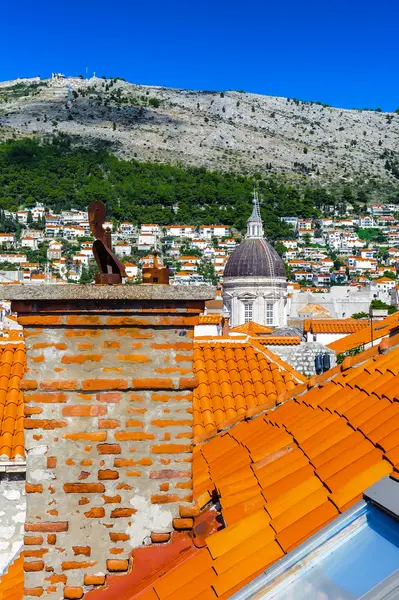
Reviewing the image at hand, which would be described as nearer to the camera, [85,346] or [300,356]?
[85,346]

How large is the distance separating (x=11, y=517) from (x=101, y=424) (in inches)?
142

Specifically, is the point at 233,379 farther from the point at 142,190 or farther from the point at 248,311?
the point at 142,190

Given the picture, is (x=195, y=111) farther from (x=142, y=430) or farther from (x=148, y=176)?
(x=142, y=430)

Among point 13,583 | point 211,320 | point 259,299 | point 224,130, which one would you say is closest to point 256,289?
point 259,299

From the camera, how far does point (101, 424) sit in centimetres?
324

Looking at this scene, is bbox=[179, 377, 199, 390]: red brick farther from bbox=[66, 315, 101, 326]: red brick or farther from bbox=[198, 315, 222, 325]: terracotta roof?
bbox=[198, 315, 222, 325]: terracotta roof

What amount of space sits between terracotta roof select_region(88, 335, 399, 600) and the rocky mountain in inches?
6546

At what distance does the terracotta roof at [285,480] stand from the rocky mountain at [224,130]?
166m

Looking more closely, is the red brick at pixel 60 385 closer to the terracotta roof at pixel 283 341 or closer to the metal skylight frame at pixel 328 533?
the metal skylight frame at pixel 328 533

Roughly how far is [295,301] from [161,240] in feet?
246

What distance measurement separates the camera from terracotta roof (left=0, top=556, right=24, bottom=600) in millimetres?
3605

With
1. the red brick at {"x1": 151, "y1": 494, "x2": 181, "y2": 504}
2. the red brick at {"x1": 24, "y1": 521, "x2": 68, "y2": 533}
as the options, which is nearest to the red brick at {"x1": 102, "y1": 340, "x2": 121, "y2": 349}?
the red brick at {"x1": 151, "y1": 494, "x2": 181, "y2": 504}

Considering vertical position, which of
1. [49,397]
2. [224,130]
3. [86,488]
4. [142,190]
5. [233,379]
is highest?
[224,130]

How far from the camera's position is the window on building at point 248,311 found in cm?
4784
